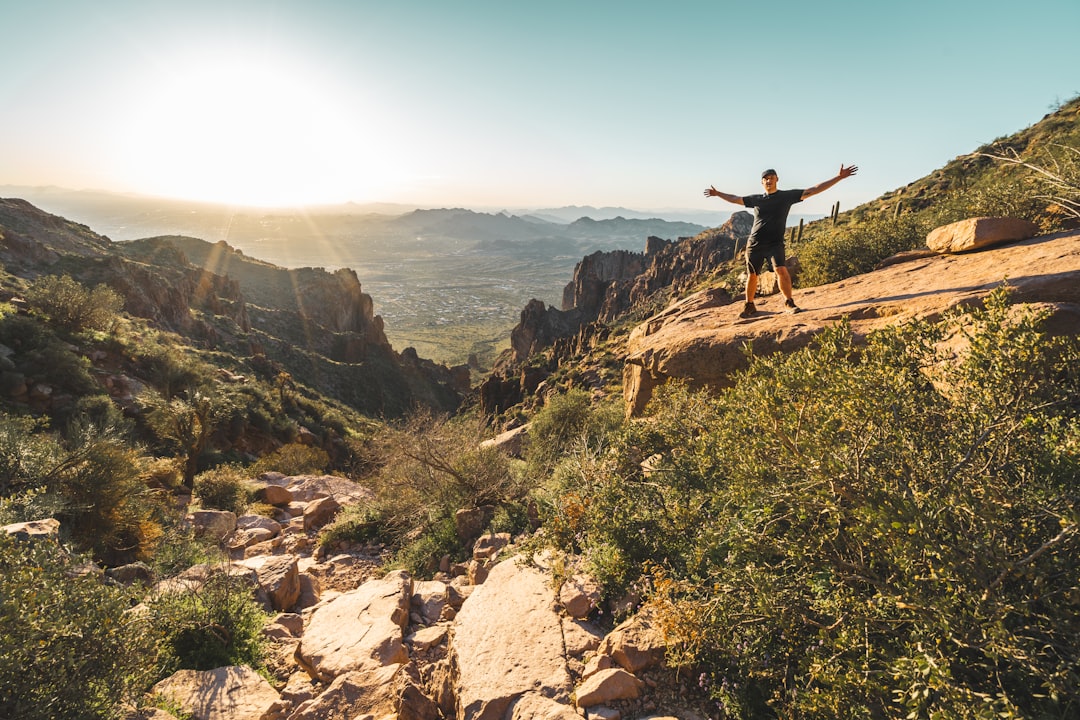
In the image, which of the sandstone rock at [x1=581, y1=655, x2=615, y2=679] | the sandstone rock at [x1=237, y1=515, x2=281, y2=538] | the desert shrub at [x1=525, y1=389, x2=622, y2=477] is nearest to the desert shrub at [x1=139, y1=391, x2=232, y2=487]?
the sandstone rock at [x1=237, y1=515, x2=281, y2=538]

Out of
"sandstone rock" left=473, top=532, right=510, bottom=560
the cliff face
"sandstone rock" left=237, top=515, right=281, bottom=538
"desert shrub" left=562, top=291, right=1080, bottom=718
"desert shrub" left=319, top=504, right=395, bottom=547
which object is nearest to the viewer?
"desert shrub" left=562, top=291, right=1080, bottom=718

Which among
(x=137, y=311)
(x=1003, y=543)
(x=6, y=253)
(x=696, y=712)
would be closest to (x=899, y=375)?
(x=1003, y=543)

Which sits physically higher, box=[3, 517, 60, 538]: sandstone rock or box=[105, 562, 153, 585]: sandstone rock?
box=[3, 517, 60, 538]: sandstone rock

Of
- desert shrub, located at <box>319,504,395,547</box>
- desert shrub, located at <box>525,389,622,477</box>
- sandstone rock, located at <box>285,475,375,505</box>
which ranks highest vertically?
desert shrub, located at <box>525,389,622,477</box>

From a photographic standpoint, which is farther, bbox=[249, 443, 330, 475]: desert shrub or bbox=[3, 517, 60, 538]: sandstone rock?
bbox=[249, 443, 330, 475]: desert shrub

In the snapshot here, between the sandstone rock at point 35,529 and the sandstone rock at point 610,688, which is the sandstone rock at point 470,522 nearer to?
the sandstone rock at point 610,688

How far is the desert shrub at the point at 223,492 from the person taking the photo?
13805 millimetres

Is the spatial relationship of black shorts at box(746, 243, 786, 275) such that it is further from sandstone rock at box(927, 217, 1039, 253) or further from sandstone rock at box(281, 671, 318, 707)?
Answer: sandstone rock at box(281, 671, 318, 707)

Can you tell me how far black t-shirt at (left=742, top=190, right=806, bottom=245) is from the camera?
25.0 ft

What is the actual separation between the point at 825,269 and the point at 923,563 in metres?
10.4

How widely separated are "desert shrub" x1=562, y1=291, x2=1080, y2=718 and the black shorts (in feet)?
14.1

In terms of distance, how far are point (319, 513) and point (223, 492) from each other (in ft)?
15.3

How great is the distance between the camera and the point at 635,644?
4.09m

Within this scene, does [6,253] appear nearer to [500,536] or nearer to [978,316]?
[500,536]
